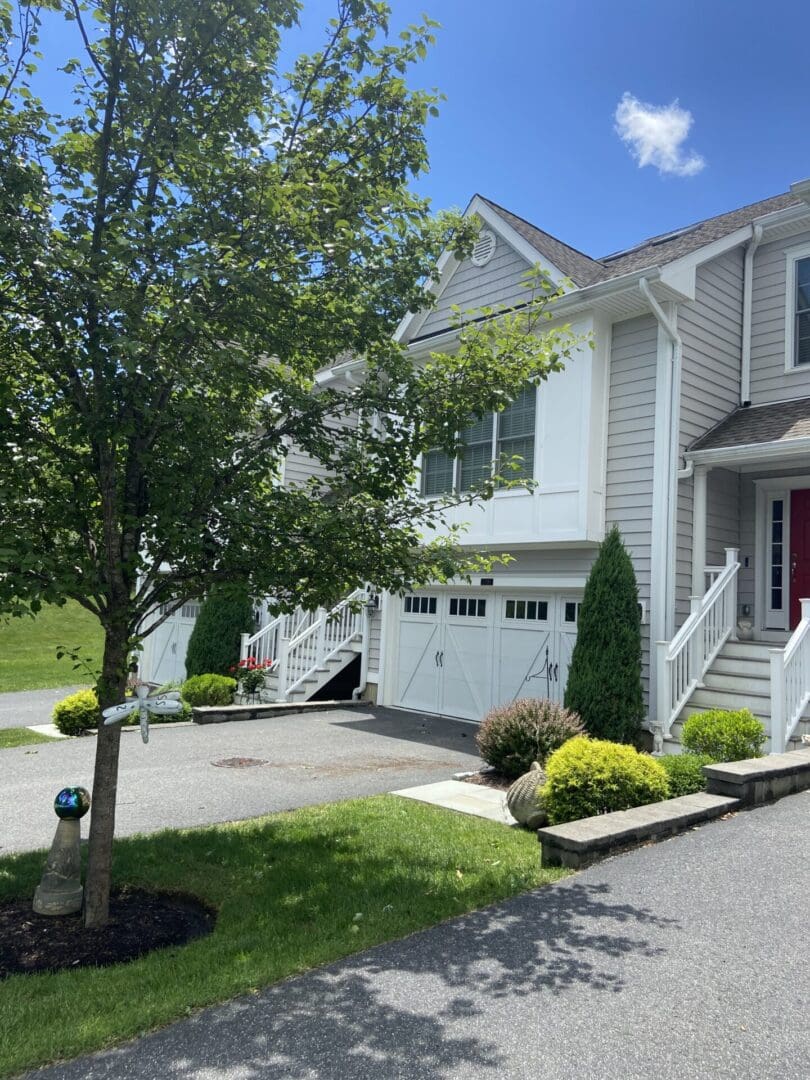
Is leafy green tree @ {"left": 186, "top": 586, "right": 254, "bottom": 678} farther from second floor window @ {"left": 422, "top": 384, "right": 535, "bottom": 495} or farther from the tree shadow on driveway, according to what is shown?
the tree shadow on driveway

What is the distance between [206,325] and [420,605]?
9624 millimetres

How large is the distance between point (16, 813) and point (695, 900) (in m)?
5.92

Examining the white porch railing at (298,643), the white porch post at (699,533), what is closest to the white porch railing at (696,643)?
the white porch post at (699,533)

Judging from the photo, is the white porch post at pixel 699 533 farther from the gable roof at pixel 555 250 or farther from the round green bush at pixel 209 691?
the round green bush at pixel 209 691

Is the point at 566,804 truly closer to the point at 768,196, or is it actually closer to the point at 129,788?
the point at 129,788

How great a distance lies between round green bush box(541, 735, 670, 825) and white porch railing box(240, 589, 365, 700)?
7634 mm

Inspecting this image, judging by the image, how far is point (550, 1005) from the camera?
3.42 metres

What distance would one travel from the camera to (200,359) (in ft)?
15.8

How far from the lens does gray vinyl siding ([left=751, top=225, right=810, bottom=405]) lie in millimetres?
11234

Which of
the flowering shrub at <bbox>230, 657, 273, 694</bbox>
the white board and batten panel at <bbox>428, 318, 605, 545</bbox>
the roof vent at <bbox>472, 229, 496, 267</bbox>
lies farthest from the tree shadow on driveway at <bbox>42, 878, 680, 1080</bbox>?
the flowering shrub at <bbox>230, 657, 273, 694</bbox>

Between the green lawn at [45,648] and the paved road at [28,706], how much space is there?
0.75 m

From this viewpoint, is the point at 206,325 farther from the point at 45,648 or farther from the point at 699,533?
the point at 45,648

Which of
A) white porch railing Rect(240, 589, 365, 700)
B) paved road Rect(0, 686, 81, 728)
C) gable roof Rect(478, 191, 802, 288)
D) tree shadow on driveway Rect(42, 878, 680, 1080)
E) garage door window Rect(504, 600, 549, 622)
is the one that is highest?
gable roof Rect(478, 191, 802, 288)

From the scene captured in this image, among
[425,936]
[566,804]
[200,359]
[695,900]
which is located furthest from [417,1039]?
[200,359]
